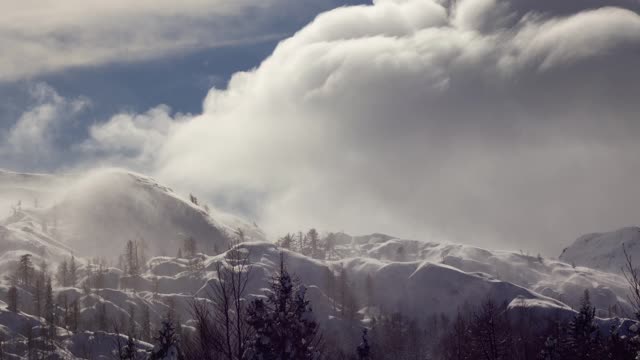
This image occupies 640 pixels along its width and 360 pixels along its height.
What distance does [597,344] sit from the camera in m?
98.1

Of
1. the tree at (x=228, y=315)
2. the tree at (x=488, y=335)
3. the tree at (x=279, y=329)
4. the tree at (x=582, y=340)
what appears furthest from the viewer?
the tree at (x=582, y=340)

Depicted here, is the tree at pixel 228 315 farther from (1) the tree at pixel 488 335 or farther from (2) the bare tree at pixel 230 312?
(1) the tree at pixel 488 335

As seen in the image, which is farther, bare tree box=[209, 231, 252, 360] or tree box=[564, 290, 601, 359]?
tree box=[564, 290, 601, 359]

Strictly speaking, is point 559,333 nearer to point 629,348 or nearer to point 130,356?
point 629,348

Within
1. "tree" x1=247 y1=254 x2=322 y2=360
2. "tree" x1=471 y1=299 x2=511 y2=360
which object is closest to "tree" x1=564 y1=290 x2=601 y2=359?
"tree" x1=471 y1=299 x2=511 y2=360

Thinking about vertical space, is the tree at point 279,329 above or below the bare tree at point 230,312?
below

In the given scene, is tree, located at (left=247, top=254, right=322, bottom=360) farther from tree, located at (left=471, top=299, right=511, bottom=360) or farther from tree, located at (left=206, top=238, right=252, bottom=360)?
tree, located at (left=471, top=299, right=511, bottom=360)

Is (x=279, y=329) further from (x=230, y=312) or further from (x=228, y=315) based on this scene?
(x=228, y=315)

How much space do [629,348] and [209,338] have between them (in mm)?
72302

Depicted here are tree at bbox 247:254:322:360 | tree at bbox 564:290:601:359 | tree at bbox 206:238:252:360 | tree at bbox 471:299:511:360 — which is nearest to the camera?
tree at bbox 206:238:252:360

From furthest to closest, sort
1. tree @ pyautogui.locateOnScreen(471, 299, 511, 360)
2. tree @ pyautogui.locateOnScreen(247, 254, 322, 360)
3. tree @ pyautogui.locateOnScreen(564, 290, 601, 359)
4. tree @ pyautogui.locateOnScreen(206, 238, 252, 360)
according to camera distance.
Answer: tree @ pyautogui.locateOnScreen(564, 290, 601, 359) → tree @ pyautogui.locateOnScreen(471, 299, 511, 360) → tree @ pyautogui.locateOnScreen(247, 254, 322, 360) → tree @ pyautogui.locateOnScreen(206, 238, 252, 360)

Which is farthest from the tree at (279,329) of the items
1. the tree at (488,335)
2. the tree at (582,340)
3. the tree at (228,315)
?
the tree at (582,340)

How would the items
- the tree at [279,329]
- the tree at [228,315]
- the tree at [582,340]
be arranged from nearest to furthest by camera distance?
the tree at [228,315]
the tree at [279,329]
the tree at [582,340]

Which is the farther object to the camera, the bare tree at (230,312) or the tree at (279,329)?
the tree at (279,329)
